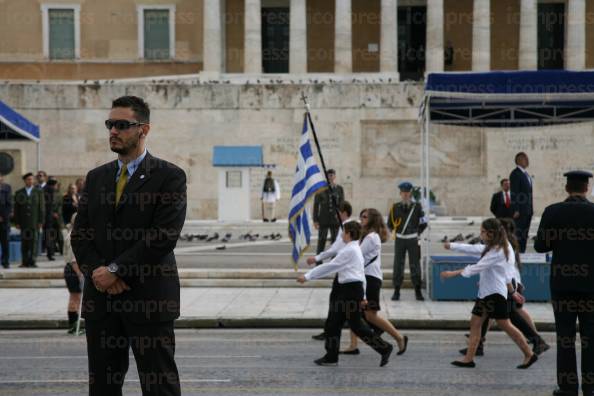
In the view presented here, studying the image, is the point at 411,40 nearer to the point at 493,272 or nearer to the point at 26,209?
the point at 26,209

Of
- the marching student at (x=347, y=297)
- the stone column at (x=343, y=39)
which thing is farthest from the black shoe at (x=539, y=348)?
the stone column at (x=343, y=39)

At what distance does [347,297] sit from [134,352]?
5387 mm

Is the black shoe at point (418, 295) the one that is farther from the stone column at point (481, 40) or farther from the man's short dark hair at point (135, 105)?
the stone column at point (481, 40)

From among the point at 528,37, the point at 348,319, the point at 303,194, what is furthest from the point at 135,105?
the point at 528,37

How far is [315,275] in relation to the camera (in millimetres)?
10594

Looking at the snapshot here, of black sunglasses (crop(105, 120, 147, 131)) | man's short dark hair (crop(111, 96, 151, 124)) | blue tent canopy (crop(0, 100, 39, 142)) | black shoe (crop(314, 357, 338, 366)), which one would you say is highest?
blue tent canopy (crop(0, 100, 39, 142))

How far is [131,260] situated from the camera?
541 cm

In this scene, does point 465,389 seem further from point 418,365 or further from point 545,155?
point 545,155

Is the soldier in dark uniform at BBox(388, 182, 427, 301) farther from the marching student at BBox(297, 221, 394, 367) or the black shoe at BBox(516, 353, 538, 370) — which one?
the black shoe at BBox(516, 353, 538, 370)

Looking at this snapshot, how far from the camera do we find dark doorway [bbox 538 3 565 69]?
5297 centimetres

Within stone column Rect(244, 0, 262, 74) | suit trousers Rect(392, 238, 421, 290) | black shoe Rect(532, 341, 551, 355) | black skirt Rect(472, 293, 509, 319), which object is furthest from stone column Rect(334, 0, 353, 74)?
black skirt Rect(472, 293, 509, 319)

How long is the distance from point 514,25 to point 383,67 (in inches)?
435

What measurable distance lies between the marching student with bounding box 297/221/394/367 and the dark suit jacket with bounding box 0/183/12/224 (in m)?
11.2

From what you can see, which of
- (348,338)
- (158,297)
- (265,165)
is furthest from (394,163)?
(158,297)
